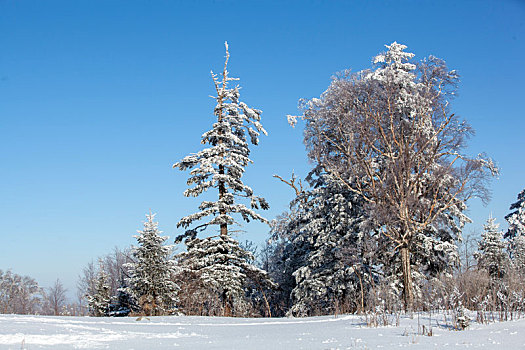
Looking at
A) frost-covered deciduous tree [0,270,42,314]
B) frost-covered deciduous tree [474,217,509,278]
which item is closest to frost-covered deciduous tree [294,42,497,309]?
frost-covered deciduous tree [474,217,509,278]

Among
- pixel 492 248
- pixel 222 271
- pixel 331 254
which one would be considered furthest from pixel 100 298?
pixel 492 248

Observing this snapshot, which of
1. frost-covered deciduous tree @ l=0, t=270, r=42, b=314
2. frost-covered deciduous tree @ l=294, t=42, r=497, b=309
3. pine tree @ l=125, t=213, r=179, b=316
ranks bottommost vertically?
frost-covered deciduous tree @ l=0, t=270, r=42, b=314

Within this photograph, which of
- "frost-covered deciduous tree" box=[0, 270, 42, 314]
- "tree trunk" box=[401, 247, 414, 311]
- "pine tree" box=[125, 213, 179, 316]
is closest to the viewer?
"tree trunk" box=[401, 247, 414, 311]

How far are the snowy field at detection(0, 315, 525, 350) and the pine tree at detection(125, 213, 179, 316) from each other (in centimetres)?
1172

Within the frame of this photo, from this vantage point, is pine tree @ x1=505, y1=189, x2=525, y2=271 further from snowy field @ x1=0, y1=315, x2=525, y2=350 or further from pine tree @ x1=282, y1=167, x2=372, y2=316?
snowy field @ x1=0, y1=315, x2=525, y2=350

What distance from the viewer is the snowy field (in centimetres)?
668

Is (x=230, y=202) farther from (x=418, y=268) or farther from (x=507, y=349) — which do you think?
(x=507, y=349)

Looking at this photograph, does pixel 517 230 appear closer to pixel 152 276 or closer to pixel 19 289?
pixel 152 276

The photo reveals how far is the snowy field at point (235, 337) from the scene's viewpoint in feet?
21.9

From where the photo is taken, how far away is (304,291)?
902 inches

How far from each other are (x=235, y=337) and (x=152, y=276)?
46.1 ft

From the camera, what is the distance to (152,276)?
21406 millimetres

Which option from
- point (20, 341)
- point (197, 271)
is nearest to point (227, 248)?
point (197, 271)

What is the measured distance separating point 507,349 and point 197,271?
15663mm
